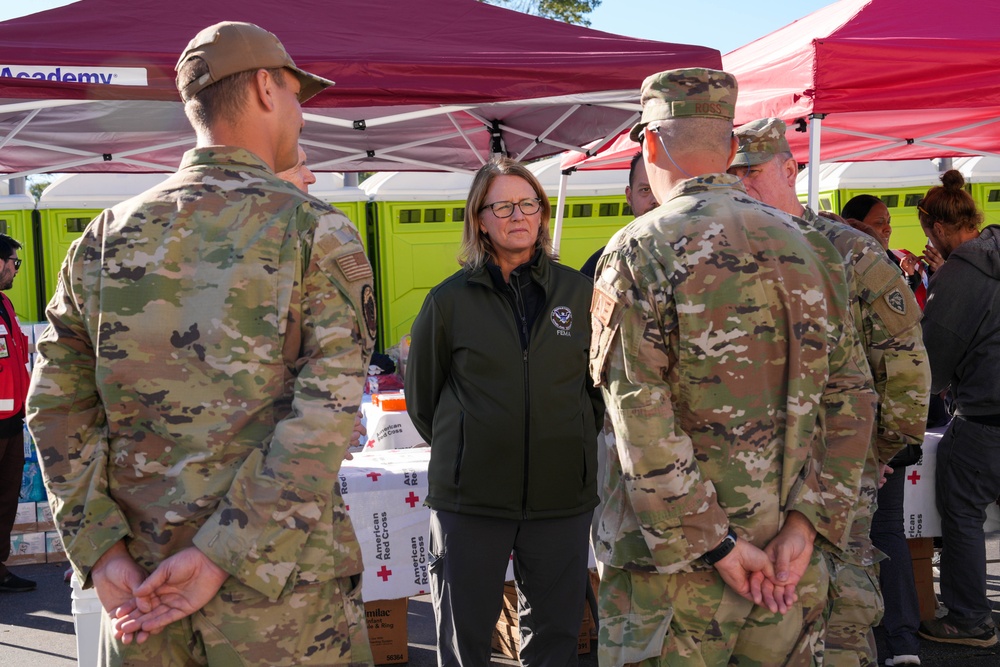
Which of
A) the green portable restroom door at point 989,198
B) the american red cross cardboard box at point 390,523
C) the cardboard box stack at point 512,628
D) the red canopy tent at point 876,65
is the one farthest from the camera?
the green portable restroom door at point 989,198

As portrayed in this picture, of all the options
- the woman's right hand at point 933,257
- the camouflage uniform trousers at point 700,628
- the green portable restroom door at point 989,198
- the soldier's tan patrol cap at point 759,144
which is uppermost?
the green portable restroom door at point 989,198

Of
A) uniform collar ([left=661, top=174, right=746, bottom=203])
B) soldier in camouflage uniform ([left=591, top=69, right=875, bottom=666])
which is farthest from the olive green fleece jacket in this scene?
uniform collar ([left=661, top=174, right=746, bottom=203])

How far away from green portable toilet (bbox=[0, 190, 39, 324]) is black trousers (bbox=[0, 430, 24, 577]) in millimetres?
3688

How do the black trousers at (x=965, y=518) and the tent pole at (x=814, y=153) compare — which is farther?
the black trousers at (x=965, y=518)

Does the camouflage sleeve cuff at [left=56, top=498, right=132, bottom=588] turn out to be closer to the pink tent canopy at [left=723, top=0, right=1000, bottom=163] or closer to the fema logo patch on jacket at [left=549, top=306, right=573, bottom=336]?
the fema logo patch on jacket at [left=549, top=306, right=573, bottom=336]

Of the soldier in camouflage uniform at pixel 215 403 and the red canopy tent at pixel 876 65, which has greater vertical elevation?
the red canopy tent at pixel 876 65

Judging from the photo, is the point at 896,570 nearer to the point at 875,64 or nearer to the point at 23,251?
the point at 875,64

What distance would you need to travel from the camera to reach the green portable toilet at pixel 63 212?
9.20 metres

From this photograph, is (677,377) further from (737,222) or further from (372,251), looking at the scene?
(372,251)

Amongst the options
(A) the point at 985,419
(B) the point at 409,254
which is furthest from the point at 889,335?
(B) the point at 409,254

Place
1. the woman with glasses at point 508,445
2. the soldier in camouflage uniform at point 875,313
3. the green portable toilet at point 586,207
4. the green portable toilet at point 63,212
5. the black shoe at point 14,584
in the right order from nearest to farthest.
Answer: the soldier in camouflage uniform at point 875,313 → the woman with glasses at point 508,445 → the black shoe at point 14,584 → the green portable toilet at point 63,212 → the green portable toilet at point 586,207

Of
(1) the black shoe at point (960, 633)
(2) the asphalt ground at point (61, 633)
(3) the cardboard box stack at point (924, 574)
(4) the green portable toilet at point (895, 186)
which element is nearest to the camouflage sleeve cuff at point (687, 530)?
(2) the asphalt ground at point (61, 633)

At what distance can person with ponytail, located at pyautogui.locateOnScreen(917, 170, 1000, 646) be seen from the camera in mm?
4027

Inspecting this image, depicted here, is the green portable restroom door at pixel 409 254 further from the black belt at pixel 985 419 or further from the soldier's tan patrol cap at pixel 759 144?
the soldier's tan patrol cap at pixel 759 144
